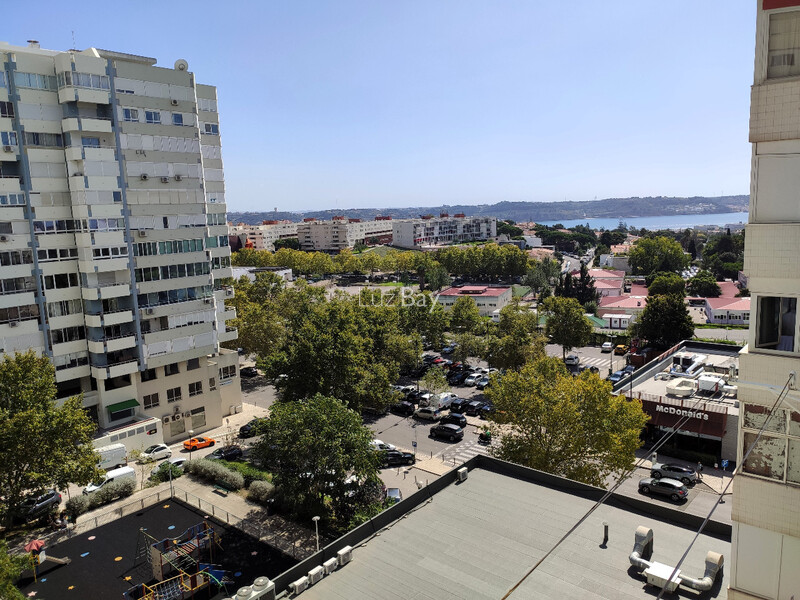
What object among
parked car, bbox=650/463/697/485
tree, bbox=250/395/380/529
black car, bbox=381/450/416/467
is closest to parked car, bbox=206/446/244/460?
tree, bbox=250/395/380/529

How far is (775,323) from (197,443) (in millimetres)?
31505

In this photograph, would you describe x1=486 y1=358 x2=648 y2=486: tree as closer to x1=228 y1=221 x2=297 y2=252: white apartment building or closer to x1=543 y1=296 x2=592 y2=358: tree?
x1=543 y1=296 x2=592 y2=358: tree

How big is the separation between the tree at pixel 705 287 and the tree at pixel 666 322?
35.8 meters

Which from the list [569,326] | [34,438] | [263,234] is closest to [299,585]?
[34,438]

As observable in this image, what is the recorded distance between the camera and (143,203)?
3058cm

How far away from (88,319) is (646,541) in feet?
94.4

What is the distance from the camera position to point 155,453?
99.5 feet

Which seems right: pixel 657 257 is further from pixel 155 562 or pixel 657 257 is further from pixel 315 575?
pixel 315 575

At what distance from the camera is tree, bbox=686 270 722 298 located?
8006 centimetres

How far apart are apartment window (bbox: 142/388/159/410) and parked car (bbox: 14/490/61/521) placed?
7.38 meters

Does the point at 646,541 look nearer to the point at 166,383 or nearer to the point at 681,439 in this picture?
the point at 681,439

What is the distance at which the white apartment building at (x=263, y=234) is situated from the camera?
15138 cm

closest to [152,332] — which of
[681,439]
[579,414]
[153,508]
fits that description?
[153,508]

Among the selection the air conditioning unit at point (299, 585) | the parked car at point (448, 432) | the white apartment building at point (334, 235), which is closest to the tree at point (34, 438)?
the air conditioning unit at point (299, 585)
